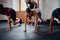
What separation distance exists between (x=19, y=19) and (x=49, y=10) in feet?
3.83

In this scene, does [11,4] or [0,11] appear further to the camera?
[11,4]

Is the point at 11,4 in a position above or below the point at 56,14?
above

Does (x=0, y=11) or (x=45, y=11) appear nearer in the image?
(x=0, y=11)

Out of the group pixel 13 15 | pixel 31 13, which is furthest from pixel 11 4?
pixel 31 13

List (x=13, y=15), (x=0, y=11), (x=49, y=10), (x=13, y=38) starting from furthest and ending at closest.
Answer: (x=49, y=10) < (x=13, y=15) < (x=0, y=11) < (x=13, y=38)

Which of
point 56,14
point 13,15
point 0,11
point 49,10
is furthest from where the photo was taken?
point 49,10

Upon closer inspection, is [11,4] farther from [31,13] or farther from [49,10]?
[31,13]

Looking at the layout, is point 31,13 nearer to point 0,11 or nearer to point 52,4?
point 0,11

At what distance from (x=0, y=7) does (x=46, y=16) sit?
1969 mm

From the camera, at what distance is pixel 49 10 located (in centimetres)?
502

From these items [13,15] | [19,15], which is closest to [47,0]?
[19,15]

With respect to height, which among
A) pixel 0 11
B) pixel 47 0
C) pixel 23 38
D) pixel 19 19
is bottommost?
pixel 23 38

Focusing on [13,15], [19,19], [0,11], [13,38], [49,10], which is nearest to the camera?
[13,38]

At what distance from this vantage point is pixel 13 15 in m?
3.95
